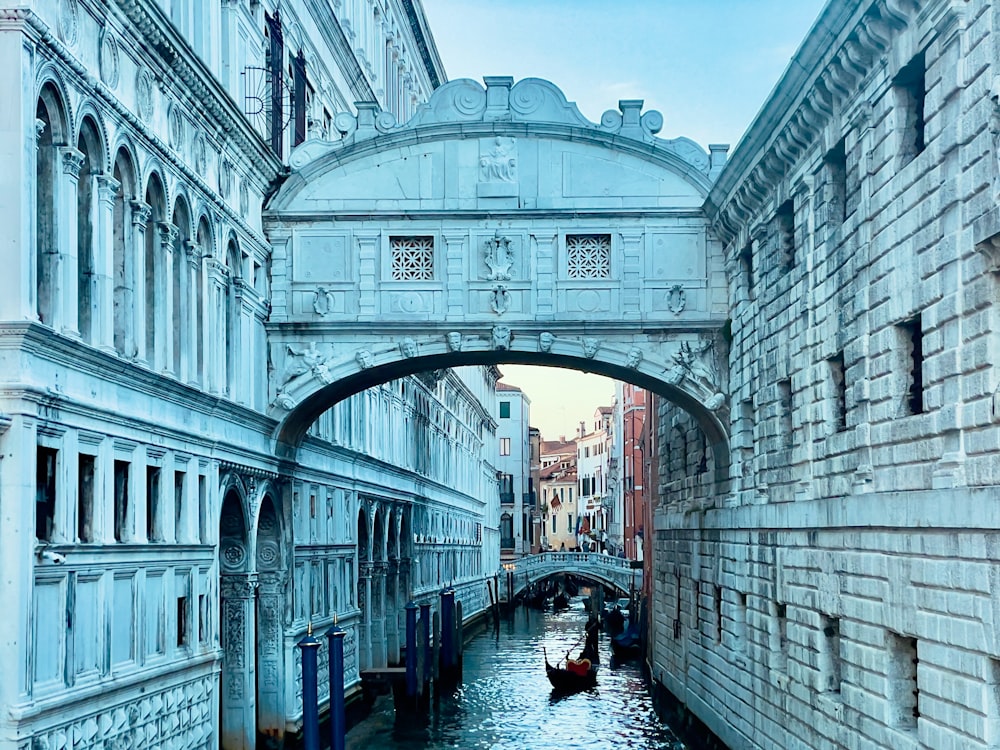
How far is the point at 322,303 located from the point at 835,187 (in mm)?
7279

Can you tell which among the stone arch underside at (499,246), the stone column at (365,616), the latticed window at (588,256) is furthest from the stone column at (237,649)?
the stone column at (365,616)

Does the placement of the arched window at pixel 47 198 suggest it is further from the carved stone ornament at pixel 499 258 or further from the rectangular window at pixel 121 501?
the carved stone ornament at pixel 499 258

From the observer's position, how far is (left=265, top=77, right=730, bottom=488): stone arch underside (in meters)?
18.3

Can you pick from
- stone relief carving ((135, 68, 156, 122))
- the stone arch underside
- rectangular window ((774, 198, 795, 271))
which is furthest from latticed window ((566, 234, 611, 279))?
stone relief carving ((135, 68, 156, 122))

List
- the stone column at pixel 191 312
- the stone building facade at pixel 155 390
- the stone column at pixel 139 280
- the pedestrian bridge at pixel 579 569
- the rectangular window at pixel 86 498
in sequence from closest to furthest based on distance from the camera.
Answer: the stone building facade at pixel 155 390, the rectangular window at pixel 86 498, the stone column at pixel 139 280, the stone column at pixel 191 312, the pedestrian bridge at pixel 579 569

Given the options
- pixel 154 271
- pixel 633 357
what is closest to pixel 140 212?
pixel 154 271

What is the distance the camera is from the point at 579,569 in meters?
53.9

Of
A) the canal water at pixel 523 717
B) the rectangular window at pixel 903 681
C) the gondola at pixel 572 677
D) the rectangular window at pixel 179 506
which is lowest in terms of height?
the canal water at pixel 523 717

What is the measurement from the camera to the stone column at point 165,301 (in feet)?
45.1

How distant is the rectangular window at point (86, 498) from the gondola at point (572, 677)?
17.6 m

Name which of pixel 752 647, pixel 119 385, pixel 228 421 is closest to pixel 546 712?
pixel 752 647

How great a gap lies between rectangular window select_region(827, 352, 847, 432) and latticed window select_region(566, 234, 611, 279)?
5581 mm

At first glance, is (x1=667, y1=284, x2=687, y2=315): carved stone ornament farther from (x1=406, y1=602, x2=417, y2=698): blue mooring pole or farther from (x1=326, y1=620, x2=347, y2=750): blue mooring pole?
(x1=406, y1=602, x2=417, y2=698): blue mooring pole

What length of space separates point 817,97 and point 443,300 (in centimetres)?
657
